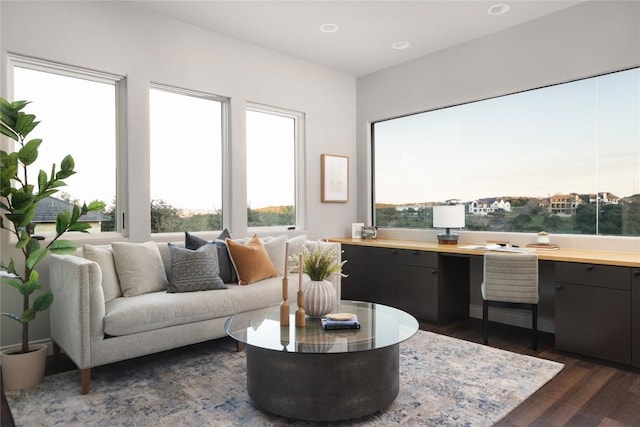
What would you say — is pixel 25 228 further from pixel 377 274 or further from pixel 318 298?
pixel 377 274

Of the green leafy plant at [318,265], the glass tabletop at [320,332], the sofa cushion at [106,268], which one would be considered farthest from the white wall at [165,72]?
the green leafy plant at [318,265]

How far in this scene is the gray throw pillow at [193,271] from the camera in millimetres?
3227

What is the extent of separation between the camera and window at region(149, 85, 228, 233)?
401 cm

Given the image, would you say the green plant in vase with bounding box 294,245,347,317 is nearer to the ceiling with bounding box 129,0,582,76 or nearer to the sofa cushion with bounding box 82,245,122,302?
the sofa cushion with bounding box 82,245,122,302

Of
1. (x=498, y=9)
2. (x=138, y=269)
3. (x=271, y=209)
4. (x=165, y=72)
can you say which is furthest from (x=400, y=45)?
(x=138, y=269)

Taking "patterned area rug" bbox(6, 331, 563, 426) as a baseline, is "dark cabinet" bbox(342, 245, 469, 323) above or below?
above

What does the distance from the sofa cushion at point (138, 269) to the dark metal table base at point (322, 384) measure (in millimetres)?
1352

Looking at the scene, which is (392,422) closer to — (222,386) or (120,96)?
(222,386)

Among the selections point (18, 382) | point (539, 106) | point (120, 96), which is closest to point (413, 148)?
point (539, 106)

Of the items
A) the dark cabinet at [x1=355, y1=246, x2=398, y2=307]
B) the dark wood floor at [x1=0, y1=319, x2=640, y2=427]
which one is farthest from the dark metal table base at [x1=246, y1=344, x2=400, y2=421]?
the dark cabinet at [x1=355, y1=246, x2=398, y2=307]

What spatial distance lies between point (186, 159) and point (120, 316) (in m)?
1.95

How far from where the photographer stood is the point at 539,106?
412 cm

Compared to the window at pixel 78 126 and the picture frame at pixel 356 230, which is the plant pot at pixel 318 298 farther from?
the picture frame at pixel 356 230

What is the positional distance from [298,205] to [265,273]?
5.31ft
